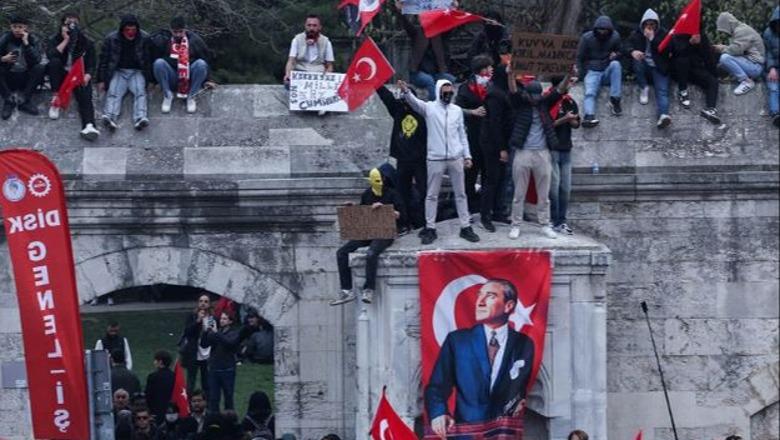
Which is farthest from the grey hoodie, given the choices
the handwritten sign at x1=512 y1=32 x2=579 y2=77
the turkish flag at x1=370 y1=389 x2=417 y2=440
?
the turkish flag at x1=370 y1=389 x2=417 y2=440

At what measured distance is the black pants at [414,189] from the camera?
25.3 meters

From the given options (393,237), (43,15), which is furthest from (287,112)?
(43,15)

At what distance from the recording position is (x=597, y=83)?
26719mm

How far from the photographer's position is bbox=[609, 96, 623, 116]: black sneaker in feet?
87.7

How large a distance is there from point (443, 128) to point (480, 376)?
2.52 m

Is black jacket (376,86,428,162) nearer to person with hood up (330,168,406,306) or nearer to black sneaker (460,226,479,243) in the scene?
person with hood up (330,168,406,306)

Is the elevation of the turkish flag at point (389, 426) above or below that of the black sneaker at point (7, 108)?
below

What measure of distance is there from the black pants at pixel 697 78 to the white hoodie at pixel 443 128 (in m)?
3.00

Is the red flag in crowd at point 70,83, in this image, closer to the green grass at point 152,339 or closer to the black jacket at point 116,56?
the black jacket at point 116,56

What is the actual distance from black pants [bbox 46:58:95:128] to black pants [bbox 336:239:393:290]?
308 centimetres

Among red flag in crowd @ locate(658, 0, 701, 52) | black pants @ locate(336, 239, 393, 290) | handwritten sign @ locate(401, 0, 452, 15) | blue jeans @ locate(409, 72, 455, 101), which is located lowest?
black pants @ locate(336, 239, 393, 290)

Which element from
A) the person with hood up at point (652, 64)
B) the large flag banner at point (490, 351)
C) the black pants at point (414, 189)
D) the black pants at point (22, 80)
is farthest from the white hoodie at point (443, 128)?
the black pants at point (22, 80)

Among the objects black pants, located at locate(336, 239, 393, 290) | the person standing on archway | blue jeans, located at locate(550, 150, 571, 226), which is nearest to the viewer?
black pants, located at locate(336, 239, 393, 290)

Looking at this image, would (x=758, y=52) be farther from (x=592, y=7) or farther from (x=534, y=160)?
(x=592, y=7)
